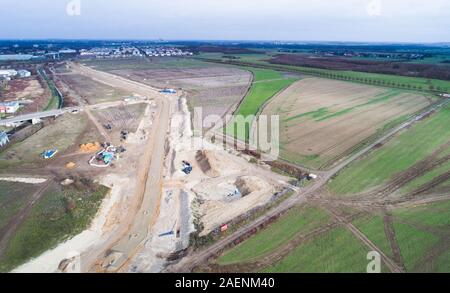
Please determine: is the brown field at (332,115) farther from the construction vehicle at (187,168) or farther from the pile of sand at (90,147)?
the pile of sand at (90,147)

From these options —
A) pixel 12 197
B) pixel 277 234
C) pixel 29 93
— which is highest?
pixel 29 93

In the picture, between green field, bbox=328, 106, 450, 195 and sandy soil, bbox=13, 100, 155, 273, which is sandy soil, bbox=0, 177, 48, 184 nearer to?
sandy soil, bbox=13, 100, 155, 273

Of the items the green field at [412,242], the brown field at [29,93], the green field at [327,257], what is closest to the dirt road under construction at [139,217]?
the green field at [327,257]

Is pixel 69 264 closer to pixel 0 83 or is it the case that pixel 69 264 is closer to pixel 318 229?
pixel 318 229

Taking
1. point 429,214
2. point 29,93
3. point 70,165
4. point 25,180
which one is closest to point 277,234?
point 429,214

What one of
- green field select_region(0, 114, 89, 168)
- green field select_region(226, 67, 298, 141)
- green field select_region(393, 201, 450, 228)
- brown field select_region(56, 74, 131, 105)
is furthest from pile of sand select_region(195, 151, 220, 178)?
brown field select_region(56, 74, 131, 105)

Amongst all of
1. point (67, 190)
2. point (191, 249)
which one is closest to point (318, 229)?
point (191, 249)

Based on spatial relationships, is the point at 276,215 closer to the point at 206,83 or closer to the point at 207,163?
the point at 207,163

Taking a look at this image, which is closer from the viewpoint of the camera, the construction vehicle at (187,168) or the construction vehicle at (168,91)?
the construction vehicle at (187,168)
